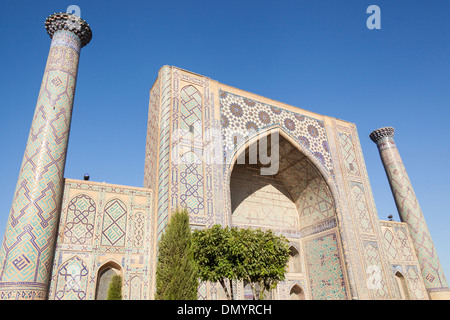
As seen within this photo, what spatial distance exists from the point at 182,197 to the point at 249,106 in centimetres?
384

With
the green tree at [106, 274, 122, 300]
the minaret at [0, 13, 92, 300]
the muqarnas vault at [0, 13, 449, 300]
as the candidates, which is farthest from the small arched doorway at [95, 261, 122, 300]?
the minaret at [0, 13, 92, 300]

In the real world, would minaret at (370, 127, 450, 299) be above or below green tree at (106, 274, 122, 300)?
above

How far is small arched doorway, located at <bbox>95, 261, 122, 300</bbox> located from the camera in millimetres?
6711

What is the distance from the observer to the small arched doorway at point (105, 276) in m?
6.71

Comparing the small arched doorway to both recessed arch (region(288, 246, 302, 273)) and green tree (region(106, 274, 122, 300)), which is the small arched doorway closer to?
green tree (region(106, 274, 122, 300))

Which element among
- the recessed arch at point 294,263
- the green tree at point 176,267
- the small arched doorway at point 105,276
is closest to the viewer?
the green tree at point 176,267

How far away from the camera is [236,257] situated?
5207mm

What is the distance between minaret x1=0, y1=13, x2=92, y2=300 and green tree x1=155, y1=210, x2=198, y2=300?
8.33ft

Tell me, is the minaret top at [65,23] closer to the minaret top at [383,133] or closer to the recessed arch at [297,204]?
the recessed arch at [297,204]

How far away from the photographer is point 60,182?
22.2ft

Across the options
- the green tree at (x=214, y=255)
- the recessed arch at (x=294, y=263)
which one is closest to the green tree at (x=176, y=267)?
the green tree at (x=214, y=255)

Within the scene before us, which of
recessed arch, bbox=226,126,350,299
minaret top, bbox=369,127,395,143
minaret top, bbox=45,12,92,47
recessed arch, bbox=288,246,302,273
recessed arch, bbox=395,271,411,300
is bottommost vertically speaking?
recessed arch, bbox=395,271,411,300

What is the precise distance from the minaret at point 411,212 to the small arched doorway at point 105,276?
9788 mm

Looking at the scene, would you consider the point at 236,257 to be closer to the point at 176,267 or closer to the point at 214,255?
the point at 214,255
